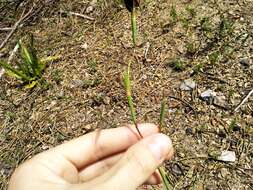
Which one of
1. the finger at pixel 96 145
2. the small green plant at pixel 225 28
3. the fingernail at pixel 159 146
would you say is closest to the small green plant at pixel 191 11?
the small green plant at pixel 225 28

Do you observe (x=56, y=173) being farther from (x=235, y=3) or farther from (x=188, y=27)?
(x=235, y=3)

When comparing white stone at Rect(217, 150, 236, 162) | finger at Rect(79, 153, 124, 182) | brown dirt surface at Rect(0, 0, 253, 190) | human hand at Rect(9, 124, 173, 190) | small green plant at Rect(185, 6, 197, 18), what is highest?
human hand at Rect(9, 124, 173, 190)

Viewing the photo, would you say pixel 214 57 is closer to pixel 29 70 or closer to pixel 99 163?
pixel 99 163

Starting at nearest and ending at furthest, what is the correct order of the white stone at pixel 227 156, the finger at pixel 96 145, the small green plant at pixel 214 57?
the finger at pixel 96 145
the white stone at pixel 227 156
the small green plant at pixel 214 57

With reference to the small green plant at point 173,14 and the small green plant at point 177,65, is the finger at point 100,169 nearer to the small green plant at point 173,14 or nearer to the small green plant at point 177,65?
the small green plant at point 177,65

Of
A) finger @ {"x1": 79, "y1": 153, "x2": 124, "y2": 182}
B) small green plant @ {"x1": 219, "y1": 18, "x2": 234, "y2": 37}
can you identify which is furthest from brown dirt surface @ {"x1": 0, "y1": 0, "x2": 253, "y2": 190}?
finger @ {"x1": 79, "y1": 153, "x2": 124, "y2": 182}

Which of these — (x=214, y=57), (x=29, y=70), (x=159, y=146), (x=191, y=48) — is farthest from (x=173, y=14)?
(x=159, y=146)

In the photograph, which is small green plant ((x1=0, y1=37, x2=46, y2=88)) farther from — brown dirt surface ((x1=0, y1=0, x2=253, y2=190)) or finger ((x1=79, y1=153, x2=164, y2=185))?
finger ((x1=79, y1=153, x2=164, y2=185))

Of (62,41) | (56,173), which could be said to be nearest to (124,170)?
(56,173)
